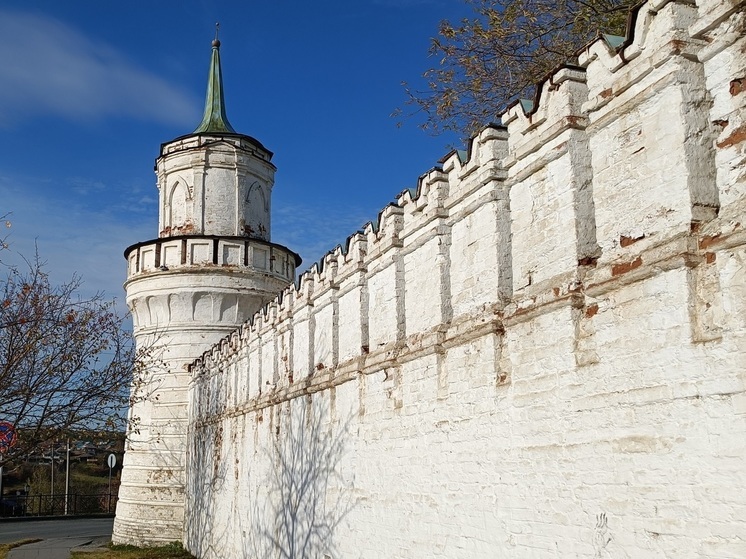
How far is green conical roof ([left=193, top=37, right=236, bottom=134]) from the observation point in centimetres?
2531

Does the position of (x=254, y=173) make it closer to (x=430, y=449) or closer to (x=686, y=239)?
(x=430, y=449)

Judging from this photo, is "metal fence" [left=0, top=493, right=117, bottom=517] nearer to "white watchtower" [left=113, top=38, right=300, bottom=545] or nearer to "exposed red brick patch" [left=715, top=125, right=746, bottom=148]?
"white watchtower" [left=113, top=38, right=300, bottom=545]

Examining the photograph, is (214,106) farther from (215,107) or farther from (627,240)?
(627,240)

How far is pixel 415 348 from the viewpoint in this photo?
842 cm

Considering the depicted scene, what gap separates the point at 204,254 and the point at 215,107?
5.52m

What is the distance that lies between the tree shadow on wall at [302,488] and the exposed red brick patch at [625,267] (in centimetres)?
567

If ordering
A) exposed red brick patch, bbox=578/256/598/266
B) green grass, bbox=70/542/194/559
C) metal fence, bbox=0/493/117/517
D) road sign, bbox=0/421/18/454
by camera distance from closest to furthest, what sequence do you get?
exposed red brick patch, bbox=578/256/598/266, road sign, bbox=0/421/18/454, green grass, bbox=70/542/194/559, metal fence, bbox=0/493/117/517

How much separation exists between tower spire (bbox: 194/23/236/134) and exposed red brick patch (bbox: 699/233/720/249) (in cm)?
2153

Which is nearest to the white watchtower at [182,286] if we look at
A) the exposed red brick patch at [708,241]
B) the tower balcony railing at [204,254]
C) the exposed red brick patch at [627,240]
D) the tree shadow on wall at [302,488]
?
the tower balcony railing at [204,254]

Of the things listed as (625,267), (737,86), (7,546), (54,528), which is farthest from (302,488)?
(54,528)

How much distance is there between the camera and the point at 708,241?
4758 mm

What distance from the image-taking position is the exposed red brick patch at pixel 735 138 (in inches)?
187

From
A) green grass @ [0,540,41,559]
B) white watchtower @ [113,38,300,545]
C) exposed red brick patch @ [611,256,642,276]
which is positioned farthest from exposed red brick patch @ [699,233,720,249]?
green grass @ [0,540,41,559]

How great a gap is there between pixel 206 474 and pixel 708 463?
16.5m
